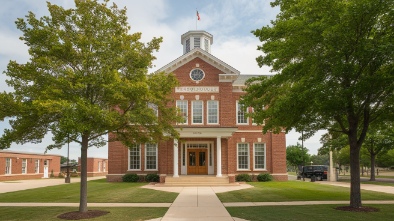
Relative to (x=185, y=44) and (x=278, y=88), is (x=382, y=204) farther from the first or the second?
(x=185, y=44)

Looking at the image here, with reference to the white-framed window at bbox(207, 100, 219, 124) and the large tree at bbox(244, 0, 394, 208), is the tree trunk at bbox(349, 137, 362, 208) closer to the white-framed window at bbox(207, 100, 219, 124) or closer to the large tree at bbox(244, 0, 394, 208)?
the large tree at bbox(244, 0, 394, 208)

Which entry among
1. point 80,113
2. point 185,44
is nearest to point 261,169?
point 185,44

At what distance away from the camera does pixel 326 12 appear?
13648mm

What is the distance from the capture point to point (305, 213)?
13.9m

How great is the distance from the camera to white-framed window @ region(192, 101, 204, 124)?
3275 centimetres

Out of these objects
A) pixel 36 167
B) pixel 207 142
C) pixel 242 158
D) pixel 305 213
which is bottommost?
pixel 36 167

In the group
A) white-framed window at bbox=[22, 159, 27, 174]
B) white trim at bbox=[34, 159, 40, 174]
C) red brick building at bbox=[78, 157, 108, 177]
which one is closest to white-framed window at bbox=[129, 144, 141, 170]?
white-framed window at bbox=[22, 159, 27, 174]

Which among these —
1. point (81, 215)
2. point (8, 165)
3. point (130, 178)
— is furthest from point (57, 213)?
point (8, 165)

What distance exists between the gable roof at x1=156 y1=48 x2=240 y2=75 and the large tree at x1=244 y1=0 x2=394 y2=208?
1612 centimetres

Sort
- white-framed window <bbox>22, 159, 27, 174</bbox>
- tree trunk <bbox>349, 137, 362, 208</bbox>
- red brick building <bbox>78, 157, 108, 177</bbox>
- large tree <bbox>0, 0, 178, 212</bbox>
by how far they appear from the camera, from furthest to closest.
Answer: red brick building <bbox>78, 157, 108, 177</bbox> → white-framed window <bbox>22, 159, 27, 174</bbox> → tree trunk <bbox>349, 137, 362, 208</bbox> → large tree <bbox>0, 0, 178, 212</bbox>

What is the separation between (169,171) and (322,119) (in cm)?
1780

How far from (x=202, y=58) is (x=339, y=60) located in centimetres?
2000

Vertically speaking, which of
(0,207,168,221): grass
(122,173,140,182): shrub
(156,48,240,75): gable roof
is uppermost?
(156,48,240,75): gable roof

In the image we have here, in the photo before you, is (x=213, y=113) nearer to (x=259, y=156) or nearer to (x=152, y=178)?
(x=259, y=156)
